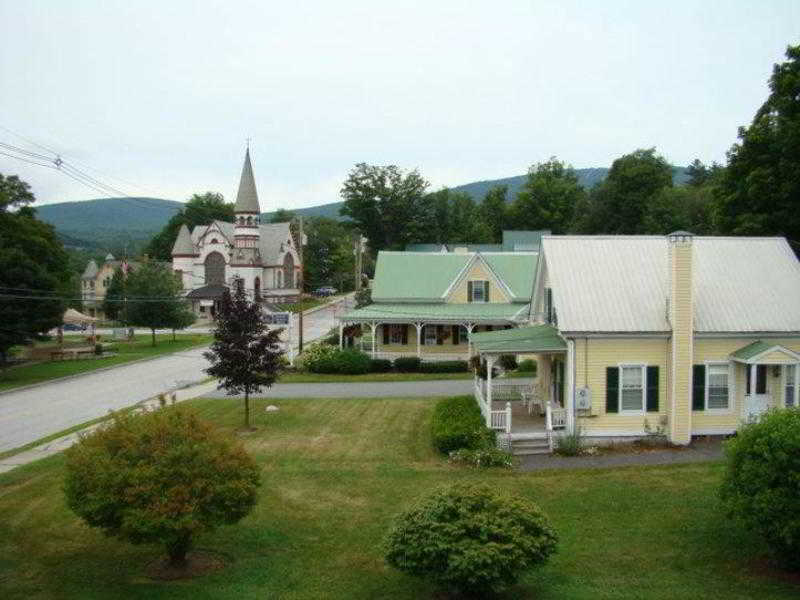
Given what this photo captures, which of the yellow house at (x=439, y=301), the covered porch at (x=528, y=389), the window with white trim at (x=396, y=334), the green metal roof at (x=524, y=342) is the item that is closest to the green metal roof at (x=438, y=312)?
the yellow house at (x=439, y=301)

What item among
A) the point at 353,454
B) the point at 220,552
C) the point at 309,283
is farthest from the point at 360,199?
the point at 220,552

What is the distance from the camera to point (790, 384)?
72.8ft

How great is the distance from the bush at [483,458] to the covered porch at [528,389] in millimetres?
1377

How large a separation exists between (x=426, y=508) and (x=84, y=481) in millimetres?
5876

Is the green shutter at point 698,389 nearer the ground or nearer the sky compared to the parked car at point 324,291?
nearer the ground

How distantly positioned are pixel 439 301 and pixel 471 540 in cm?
3355

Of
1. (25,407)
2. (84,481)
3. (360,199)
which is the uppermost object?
(360,199)

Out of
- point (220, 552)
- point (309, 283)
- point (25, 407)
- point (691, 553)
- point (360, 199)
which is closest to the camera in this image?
point (691, 553)

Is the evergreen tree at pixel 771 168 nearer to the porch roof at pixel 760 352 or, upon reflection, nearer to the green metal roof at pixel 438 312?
the porch roof at pixel 760 352

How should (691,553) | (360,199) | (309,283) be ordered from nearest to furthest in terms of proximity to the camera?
(691,553), (360,199), (309,283)

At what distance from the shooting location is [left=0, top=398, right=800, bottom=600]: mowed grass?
12836mm

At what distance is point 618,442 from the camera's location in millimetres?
22344

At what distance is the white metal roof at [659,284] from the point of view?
74.3ft

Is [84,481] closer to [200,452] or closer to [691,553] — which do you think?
[200,452]
